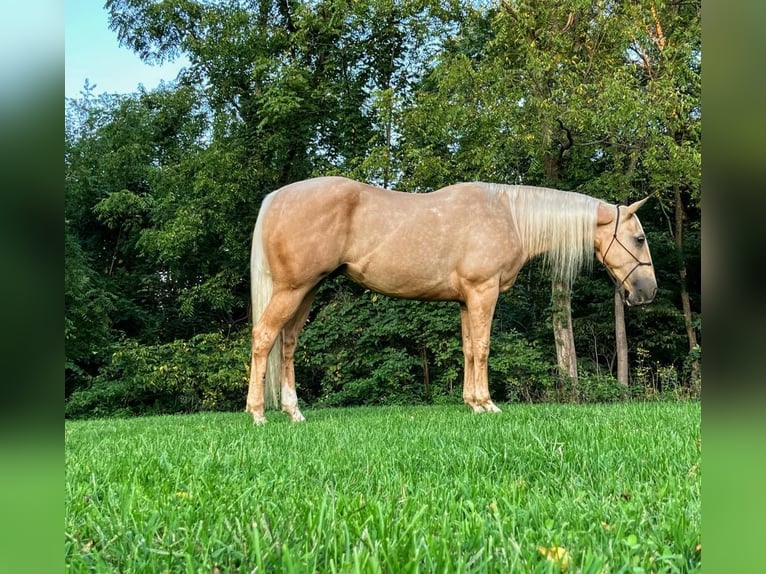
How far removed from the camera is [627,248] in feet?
19.0

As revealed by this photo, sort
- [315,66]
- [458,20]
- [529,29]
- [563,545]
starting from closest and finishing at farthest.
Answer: [563,545]
[529,29]
[458,20]
[315,66]

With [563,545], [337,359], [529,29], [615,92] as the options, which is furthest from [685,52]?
[563,545]

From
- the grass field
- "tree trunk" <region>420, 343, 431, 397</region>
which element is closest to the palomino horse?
the grass field

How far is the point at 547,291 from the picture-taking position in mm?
11305

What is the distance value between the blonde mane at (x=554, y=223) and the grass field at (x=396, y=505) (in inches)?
119

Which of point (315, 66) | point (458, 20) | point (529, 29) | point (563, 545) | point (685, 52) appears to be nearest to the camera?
point (563, 545)

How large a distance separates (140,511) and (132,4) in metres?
14.4

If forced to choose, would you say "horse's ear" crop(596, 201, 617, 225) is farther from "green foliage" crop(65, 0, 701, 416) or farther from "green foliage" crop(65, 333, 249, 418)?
"green foliage" crop(65, 333, 249, 418)

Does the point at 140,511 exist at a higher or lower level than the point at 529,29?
lower

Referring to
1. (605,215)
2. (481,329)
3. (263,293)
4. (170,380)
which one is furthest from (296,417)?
(170,380)

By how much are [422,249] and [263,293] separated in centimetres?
159

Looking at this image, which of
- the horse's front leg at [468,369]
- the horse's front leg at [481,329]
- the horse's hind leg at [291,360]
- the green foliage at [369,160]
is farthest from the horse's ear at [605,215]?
the horse's hind leg at [291,360]

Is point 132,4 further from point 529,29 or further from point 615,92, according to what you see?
point 615,92
